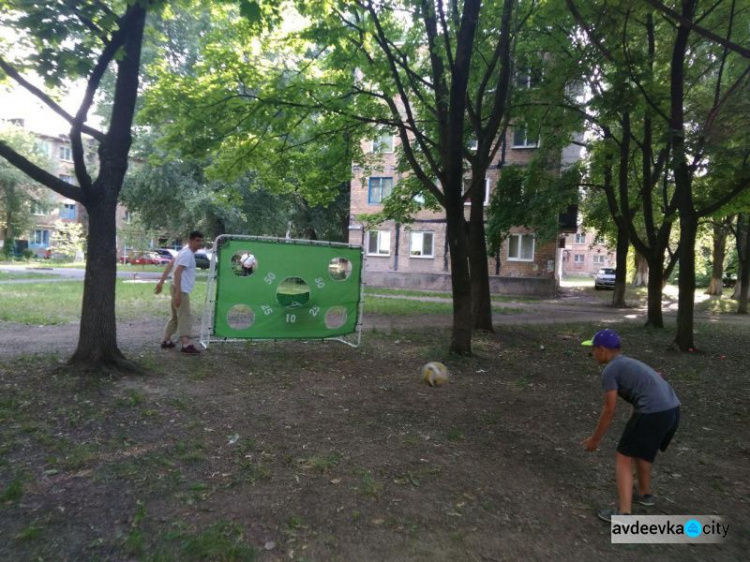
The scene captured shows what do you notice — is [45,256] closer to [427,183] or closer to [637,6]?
[427,183]

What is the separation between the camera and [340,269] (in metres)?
9.70

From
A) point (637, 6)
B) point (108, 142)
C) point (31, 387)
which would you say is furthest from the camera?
point (637, 6)

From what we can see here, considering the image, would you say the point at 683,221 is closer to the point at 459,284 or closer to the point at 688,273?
the point at 688,273

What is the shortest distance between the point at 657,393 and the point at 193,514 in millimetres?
3242

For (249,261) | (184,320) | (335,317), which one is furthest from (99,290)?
(335,317)

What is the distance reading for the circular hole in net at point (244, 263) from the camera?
337 inches

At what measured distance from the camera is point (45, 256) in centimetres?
5238

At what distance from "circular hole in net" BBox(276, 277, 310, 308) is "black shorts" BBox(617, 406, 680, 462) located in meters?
6.34

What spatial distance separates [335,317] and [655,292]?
10.3m

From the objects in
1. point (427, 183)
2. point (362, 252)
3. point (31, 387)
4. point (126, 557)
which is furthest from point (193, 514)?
point (427, 183)

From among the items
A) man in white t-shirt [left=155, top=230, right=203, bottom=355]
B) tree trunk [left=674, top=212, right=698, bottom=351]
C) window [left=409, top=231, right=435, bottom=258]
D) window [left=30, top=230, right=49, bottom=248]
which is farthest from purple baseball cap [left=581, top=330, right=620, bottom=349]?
window [left=30, top=230, right=49, bottom=248]

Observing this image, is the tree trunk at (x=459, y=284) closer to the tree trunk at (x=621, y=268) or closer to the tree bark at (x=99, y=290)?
the tree bark at (x=99, y=290)

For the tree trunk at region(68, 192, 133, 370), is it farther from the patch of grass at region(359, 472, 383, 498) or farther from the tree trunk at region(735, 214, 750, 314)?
the tree trunk at region(735, 214, 750, 314)

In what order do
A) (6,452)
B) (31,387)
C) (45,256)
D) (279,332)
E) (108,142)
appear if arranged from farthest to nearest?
(45,256) < (279,332) < (108,142) < (31,387) < (6,452)
